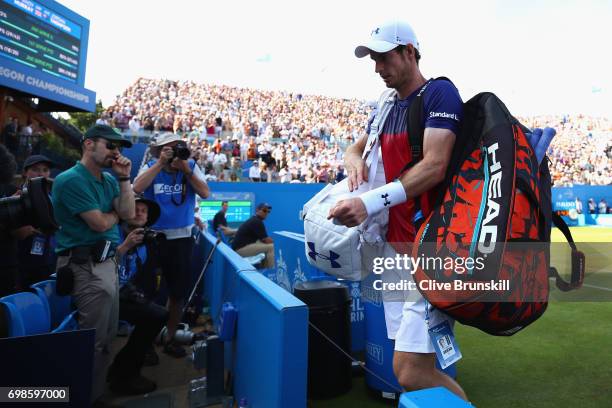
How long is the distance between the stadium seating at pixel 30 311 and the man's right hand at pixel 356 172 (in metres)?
1.80

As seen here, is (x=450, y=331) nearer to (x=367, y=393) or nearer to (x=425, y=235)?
(x=425, y=235)

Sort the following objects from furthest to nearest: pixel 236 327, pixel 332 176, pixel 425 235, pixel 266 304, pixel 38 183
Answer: pixel 332 176, pixel 236 327, pixel 38 183, pixel 266 304, pixel 425 235

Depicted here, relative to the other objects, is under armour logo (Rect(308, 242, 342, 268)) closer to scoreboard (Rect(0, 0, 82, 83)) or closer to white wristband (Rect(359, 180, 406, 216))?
white wristband (Rect(359, 180, 406, 216))

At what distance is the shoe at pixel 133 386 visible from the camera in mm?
3215

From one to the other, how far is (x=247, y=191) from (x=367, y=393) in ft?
31.4

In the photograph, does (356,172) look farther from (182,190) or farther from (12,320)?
(182,190)

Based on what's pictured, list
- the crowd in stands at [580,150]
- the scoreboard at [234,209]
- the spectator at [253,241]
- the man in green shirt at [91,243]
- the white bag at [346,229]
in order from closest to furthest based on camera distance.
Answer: the white bag at [346,229], the man in green shirt at [91,243], the spectator at [253,241], the scoreboard at [234,209], the crowd in stands at [580,150]

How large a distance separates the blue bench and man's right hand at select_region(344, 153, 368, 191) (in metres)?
0.97

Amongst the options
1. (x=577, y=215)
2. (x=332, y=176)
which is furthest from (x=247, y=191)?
(x=577, y=215)

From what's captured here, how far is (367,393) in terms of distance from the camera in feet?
10.8

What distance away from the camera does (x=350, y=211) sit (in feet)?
4.92

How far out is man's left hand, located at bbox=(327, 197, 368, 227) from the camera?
59.2 inches

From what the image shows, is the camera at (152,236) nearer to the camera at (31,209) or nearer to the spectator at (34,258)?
the spectator at (34,258)

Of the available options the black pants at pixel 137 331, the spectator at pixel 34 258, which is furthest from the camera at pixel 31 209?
the spectator at pixel 34 258
